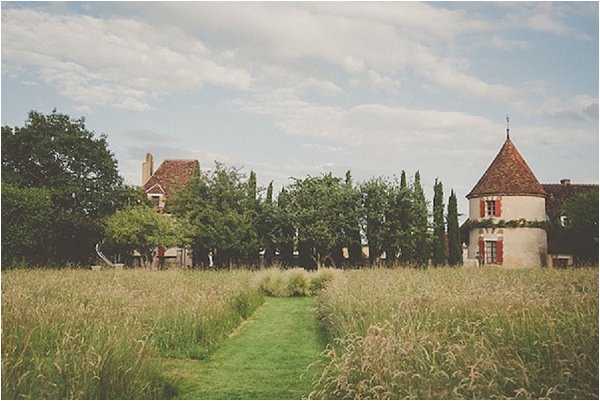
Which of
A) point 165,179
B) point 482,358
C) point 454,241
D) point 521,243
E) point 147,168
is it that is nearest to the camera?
point 482,358

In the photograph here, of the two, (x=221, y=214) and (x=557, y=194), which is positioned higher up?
(x=557, y=194)

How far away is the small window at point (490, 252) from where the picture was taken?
28.1 metres

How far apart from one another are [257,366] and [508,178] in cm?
2344

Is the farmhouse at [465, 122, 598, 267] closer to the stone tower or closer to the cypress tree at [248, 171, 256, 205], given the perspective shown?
the stone tower

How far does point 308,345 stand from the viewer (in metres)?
8.76

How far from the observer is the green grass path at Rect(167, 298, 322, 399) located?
6.23 metres

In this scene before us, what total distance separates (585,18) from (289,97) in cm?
404

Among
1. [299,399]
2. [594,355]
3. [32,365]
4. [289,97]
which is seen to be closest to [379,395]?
[299,399]

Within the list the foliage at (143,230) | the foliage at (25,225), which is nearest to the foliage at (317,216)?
the foliage at (143,230)

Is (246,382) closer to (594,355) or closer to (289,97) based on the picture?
(594,355)

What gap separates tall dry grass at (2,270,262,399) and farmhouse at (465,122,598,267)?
59.1ft

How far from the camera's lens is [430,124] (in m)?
8.48

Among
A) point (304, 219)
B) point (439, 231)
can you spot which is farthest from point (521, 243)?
point (304, 219)

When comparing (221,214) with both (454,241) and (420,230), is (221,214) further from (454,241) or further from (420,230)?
(454,241)
